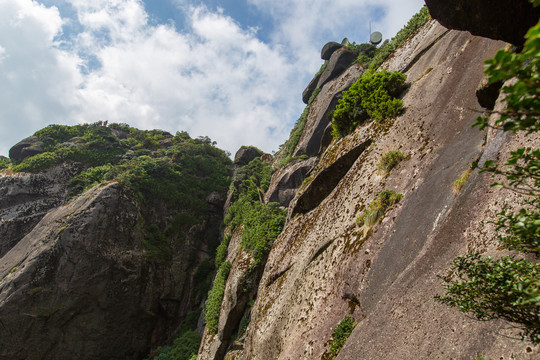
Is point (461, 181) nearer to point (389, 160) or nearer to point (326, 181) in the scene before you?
point (389, 160)

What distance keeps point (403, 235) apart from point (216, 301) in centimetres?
1593

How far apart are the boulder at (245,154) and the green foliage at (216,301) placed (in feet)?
73.4

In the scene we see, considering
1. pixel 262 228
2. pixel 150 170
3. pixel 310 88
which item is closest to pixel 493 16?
pixel 262 228

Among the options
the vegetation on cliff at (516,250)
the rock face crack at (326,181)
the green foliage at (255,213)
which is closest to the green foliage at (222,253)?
the green foliage at (255,213)

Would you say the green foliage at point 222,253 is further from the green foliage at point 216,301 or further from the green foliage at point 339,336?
→ the green foliage at point 339,336

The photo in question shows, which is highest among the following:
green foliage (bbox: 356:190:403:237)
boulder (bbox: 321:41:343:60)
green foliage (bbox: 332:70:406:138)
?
boulder (bbox: 321:41:343:60)

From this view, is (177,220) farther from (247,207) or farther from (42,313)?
(42,313)

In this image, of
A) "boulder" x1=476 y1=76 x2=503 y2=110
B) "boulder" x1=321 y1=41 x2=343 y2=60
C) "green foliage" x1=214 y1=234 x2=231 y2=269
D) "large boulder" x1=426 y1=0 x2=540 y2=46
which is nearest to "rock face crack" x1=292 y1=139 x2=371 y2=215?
"boulder" x1=476 y1=76 x2=503 y2=110

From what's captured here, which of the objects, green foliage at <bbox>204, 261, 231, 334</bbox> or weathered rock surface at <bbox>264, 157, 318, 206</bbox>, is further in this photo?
weathered rock surface at <bbox>264, 157, 318, 206</bbox>

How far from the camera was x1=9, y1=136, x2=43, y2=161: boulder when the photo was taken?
37594mm

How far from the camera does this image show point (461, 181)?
7.11 meters

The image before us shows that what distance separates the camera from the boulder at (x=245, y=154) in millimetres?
42875

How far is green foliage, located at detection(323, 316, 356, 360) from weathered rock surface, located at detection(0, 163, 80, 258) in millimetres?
33499

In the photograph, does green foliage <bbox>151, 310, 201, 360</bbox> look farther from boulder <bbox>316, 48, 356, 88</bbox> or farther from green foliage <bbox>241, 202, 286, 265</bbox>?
boulder <bbox>316, 48, 356, 88</bbox>
